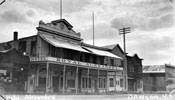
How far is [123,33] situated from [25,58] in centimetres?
407

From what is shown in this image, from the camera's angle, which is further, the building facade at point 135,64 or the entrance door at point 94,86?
the entrance door at point 94,86

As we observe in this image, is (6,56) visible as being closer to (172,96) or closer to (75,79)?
(172,96)

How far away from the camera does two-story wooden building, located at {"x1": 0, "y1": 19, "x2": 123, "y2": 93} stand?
9219 mm

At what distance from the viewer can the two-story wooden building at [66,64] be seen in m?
9.22

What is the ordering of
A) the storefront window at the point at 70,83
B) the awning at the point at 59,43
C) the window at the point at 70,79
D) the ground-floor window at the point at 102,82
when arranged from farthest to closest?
1. the ground-floor window at the point at 102,82
2. the window at the point at 70,79
3. the storefront window at the point at 70,83
4. the awning at the point at 59,43

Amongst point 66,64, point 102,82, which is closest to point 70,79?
point 66,64

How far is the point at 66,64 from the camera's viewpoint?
12836 millimetres

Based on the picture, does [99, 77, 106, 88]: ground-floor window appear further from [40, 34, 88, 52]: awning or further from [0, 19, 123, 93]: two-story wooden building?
[40, 34, 88, 52]: awning

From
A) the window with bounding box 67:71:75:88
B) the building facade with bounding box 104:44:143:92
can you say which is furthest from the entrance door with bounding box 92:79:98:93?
the building facade with bounding box 104:44:143:92

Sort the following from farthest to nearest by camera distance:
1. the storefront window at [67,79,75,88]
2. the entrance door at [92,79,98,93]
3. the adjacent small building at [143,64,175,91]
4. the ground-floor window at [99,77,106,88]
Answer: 1. the ground-floor window at [99,77,106,88]
2. the entrance door at [92,79,98,93]
3. the storefront window at [67,79,75,88]
4. the adjacent small building at [143,64,175,91]

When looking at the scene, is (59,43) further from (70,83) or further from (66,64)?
(70,83)

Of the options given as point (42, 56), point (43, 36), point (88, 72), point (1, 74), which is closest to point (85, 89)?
point (88, 72)

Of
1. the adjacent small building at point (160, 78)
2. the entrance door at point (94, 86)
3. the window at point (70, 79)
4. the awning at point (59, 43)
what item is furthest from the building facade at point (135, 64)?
the window at point (70, 79)

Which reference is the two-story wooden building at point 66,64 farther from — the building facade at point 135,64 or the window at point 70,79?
the building facade at point 135,64
